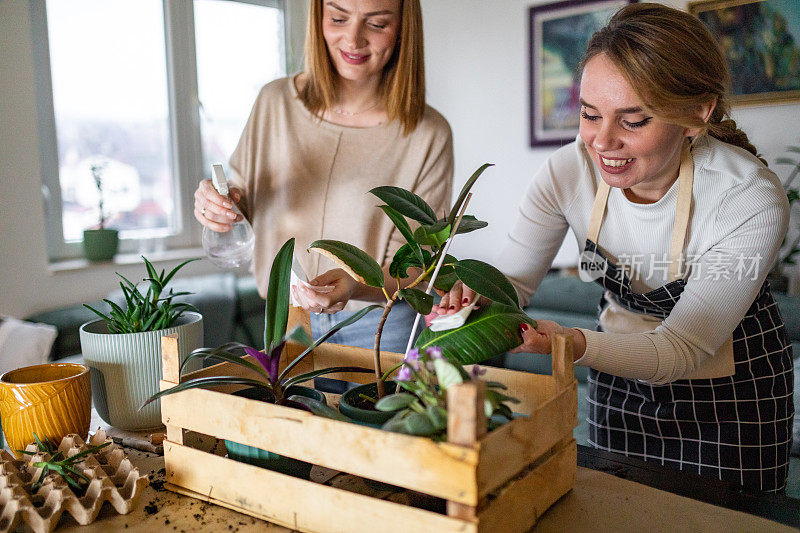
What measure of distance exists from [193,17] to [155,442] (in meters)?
3.54

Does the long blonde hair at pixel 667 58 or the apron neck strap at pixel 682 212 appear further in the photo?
the apron neck strap at pixel 682 212

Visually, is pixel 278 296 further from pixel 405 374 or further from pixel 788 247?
pixel 788 247

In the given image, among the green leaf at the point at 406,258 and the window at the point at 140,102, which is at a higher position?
the window at the point at 140,102

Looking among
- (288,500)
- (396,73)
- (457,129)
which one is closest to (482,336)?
(288,500)

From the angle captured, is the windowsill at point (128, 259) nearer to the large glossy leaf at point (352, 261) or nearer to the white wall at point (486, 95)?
the white wall at point (486, 95)

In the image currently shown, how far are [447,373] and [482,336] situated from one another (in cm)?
13

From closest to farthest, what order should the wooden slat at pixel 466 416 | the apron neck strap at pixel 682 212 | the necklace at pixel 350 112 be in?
the wooden slat at pixel 466 416 < the apron neck strap at pixel 682 212 < the necklace at pixel 350 112

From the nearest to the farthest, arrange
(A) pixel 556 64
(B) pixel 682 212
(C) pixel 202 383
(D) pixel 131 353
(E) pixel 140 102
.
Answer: (C) pixel 202 383 < (D) pixel 131 353 < (B) pixel 682 212 < (E) pixel 140 102 < (A) pixel 556 64

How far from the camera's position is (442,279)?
3.03 ft

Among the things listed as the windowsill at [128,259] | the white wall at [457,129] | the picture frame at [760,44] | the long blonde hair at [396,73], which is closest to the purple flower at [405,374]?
the long blonde hair at [396,73]

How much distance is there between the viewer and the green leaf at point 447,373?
705 millimetres

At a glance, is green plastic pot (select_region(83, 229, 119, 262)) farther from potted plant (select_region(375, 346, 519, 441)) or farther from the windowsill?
potted plant (select_region(375, 346, 519, 441))

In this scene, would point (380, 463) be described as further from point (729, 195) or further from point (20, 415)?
point (729, 195)

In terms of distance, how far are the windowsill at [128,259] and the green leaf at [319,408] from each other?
2714mm
